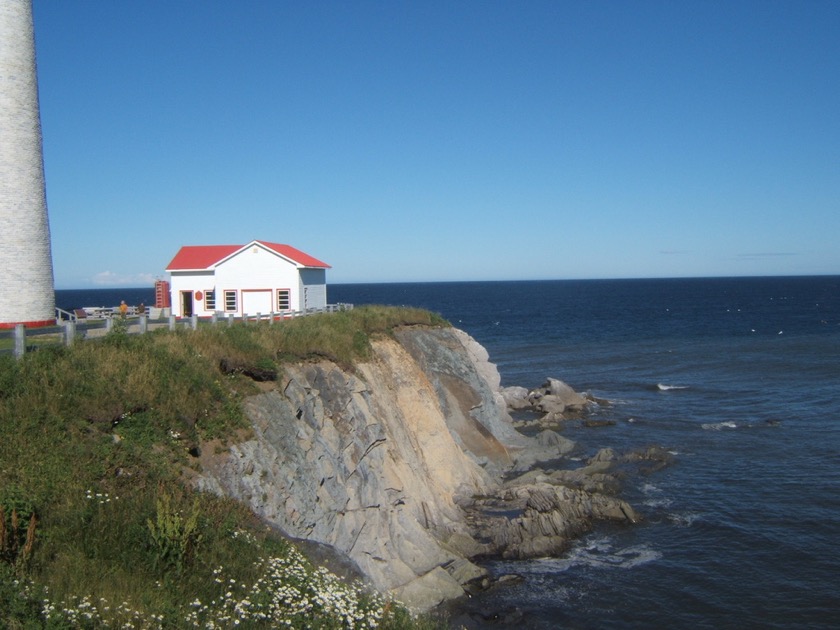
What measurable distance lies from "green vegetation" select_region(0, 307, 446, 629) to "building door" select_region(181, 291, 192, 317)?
20.6m

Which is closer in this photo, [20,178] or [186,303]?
[20,178]

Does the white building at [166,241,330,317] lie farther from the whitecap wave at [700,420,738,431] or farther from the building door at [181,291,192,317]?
the whitecap wave at [700,420,738,431]

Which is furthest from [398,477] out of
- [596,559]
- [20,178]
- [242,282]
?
[242,282]

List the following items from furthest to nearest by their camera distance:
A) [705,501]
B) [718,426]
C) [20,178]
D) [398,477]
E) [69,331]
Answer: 1. [718,426]
2. [705,501]
3. [20,178]
4. [398,477]
5. [69,331]

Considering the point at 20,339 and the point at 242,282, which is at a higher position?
the point at 242,282

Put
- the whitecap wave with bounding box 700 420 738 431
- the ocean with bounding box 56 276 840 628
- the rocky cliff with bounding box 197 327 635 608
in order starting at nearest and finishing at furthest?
the rocky cliff with bounding box 197 327 635 608 < the ocean with bounding box 56 276 840 628 < the whitecap wave with bounding box 700 420 738 431

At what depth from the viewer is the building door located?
37.7 m

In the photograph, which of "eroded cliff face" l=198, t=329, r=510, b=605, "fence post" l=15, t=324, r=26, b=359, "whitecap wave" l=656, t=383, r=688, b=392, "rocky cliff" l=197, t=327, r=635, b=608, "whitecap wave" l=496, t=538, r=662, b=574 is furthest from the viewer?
"whitecap wave" l=656, t=383, r=688, b=392

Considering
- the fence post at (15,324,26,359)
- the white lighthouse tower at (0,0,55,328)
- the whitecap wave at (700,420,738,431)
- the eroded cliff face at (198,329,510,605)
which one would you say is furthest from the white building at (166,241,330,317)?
the whitecap wave at (700,420,738,431)

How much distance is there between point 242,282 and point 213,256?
2.74 metres

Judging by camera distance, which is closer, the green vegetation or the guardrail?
the green vegetation

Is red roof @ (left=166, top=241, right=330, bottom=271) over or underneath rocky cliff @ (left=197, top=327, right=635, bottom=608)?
over

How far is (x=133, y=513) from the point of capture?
10.6 meters

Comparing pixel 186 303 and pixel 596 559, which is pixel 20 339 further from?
pixel 186 303
